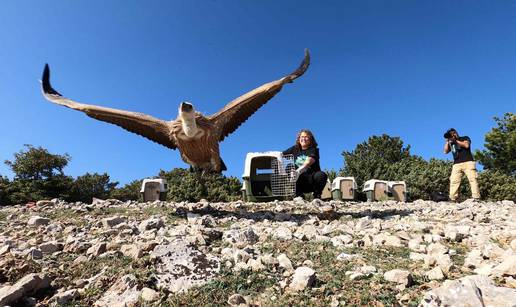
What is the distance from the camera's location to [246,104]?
20.1 feet

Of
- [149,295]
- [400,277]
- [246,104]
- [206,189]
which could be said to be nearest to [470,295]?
[400,277]

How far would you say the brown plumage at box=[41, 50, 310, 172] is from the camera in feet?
19.2

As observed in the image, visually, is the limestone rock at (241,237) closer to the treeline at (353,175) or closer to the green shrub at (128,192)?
the treeline at (353,175)

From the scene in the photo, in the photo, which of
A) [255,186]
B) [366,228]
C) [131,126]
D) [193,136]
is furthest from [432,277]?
[255,186]

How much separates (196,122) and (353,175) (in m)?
15.2

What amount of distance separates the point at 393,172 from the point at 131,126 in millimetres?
16258

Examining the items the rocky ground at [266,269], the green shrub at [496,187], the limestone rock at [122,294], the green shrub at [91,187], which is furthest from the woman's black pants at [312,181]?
the green shrub at [91,187]

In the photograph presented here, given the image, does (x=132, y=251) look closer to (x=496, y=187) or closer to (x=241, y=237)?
(x=241, y=237)

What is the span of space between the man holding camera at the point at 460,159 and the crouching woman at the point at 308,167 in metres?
4.83

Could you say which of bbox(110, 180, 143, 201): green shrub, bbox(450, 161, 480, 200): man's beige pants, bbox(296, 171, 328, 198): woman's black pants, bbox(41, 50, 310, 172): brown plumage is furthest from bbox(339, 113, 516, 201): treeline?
bbox(110, 180, 143, 201): green shrub

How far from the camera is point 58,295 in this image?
2209 mm

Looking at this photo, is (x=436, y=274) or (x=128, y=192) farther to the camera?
(x=128, y=192)

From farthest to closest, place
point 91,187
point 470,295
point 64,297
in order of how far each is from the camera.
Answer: point 91,187
point 64,297
point 470,295

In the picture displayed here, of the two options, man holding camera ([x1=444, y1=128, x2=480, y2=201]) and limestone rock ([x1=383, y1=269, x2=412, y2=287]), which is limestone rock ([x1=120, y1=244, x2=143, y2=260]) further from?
man holding camera ([x1=444, y1=128, x2=480, y2=201])
